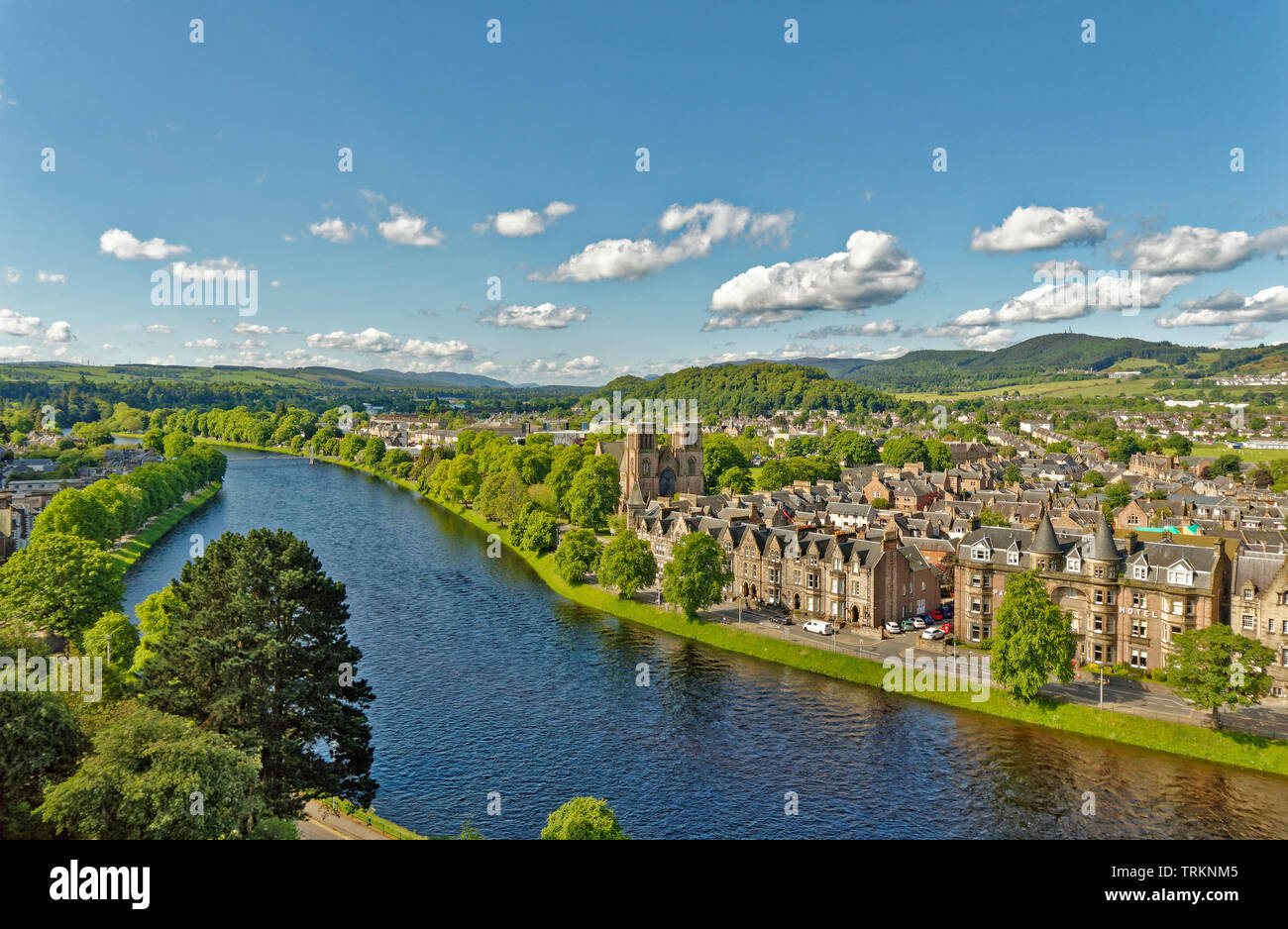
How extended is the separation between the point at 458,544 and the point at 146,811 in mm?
64730

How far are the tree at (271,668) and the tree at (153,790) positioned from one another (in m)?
4.18

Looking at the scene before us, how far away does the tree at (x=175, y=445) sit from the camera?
127m

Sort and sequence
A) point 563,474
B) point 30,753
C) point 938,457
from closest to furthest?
point 30,753, point 563,474, point 938,457

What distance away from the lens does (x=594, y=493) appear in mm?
79750

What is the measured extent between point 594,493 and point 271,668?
56.1 m

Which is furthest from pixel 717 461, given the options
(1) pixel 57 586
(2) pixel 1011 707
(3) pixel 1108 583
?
(1) pixel 57 586

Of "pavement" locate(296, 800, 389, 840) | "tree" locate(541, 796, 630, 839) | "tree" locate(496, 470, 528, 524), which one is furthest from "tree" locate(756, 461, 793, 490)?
"tree" locate(541, 796, 630, 839)

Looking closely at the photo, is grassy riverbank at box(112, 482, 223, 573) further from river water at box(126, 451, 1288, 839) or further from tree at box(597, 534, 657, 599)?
tree at box(597, 534, 657, 599)

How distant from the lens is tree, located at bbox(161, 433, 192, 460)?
126875mm

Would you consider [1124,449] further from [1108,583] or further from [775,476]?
[1108,583]

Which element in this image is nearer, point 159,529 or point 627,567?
point 627,567

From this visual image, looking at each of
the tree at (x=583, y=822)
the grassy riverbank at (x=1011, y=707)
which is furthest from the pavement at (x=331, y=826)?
the grassy riverbank at (x=1011, y=707)

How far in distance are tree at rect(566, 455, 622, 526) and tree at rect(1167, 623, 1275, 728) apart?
52.3 meters
